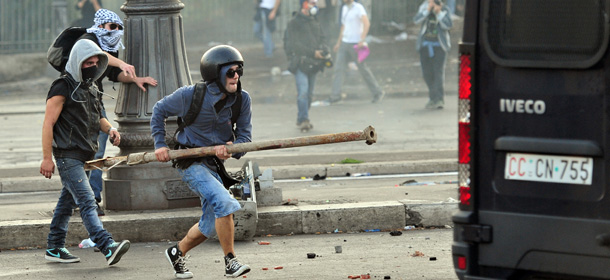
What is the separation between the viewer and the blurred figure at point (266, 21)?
24547 mm

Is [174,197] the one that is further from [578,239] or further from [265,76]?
[265,76]

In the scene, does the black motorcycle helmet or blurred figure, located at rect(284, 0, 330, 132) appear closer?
the black motorcycle helmet

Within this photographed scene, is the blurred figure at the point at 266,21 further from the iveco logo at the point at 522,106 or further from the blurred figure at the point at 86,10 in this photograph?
the iveco logo at the point at 522,106

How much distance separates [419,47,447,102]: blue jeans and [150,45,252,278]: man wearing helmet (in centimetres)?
1080

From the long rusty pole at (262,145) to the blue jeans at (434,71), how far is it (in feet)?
35.2

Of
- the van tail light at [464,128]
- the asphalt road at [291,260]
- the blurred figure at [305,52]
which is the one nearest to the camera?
the van tail light at [464,128]

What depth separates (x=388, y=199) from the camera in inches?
375

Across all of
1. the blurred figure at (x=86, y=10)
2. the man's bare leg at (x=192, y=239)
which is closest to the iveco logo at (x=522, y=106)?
the man's bare leg at (x=192, y=239)

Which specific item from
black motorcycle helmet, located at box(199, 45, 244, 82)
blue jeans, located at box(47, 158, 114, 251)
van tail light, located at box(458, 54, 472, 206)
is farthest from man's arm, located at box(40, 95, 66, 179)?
van tail light, located at box(458, 54, 472, 206)

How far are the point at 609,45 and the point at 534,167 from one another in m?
0.66

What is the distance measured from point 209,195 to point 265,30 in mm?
18057

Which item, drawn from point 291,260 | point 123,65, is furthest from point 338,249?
point 123,65

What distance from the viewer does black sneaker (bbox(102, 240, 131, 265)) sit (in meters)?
7.30

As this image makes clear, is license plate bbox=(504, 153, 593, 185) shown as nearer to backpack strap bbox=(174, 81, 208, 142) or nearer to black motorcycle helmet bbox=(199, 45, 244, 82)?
black motorcycle helmet bbox=(199, 45, 244, 82)
